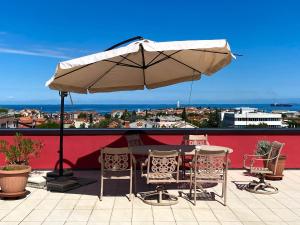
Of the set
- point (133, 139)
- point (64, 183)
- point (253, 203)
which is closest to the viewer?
point (253, 203)

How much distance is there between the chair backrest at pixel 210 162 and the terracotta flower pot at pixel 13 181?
8.53 feet

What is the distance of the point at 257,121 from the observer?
8711 mm

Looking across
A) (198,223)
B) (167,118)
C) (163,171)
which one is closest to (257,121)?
(167,118)

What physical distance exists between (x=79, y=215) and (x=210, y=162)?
6.48 feet

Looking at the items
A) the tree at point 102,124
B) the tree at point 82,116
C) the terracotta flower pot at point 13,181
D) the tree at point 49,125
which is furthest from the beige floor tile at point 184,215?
the tree at point 82,116

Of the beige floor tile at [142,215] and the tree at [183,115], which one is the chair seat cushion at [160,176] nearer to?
the beige floor tile at [142,215]

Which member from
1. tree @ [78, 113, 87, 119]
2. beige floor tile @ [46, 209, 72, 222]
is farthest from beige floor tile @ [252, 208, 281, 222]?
tree @ [78, 113, 87, 119]

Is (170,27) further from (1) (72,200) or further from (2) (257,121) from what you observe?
(1) (72,200)

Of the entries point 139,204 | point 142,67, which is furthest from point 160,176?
point 142,67

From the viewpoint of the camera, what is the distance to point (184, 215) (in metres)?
4.86

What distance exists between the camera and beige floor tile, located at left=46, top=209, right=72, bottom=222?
185 inches

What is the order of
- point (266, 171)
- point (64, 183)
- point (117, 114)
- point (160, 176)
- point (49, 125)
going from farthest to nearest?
point (117, 114), point (49, 125), point (64, 183), point (266, 171), point (160, 176)

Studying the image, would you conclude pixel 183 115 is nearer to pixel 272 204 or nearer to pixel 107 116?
pixel 107 116

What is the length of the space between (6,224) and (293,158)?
630 cm
